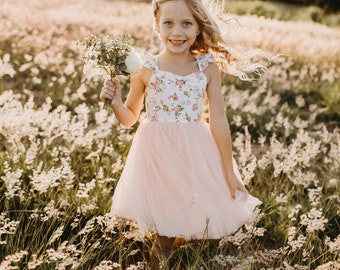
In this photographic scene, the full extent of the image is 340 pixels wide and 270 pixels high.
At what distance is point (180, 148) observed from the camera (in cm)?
349

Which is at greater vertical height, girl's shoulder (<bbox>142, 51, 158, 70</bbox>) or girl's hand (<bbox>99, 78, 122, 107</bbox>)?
girl's shoulder (<bbox>142, 51, 158, 70</bbox>)

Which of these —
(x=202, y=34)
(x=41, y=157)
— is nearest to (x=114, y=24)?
(x=41, y=157)

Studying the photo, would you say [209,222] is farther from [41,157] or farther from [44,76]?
[44,76]

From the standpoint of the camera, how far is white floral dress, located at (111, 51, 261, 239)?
3.46m

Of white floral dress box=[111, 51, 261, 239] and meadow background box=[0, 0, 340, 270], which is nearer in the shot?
meadow background box=[0, 0, 340, 270]

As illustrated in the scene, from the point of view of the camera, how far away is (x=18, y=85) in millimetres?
7648

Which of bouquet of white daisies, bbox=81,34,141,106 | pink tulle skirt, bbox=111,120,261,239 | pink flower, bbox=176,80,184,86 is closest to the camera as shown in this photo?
bouquet of white daisies, bbox=81,34,141,106

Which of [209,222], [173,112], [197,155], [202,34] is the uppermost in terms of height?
[202,34]

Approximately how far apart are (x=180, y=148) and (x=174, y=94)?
0.36m

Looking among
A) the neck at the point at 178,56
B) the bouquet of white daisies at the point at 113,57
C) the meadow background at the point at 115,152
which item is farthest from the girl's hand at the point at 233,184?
the bouquet of white daisies at the point at 113,57

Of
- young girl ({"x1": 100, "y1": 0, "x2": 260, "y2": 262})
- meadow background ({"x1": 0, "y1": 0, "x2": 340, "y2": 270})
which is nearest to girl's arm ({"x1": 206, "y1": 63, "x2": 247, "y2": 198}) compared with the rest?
young girl ({"x1": 100, "y1": 0, "x2": 260, "y2": 262})

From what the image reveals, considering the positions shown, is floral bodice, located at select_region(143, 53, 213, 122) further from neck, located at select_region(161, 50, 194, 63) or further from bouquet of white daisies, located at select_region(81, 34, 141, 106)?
bouquet of white daisies, located at select_region(81, 34, 141, 106)

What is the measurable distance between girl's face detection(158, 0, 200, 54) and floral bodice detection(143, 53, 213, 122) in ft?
0.59

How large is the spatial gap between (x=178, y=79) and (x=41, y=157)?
1603 mm
